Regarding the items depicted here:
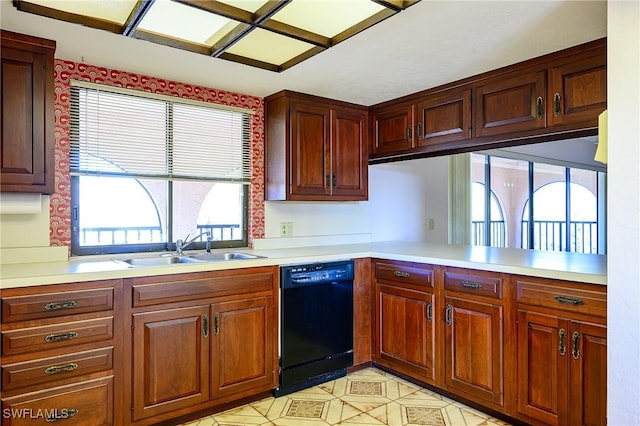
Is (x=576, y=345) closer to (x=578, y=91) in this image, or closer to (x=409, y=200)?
(x=578, y=91)

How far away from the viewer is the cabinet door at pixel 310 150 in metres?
3.09

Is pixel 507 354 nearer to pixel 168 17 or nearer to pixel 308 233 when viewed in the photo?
pixel 308 233

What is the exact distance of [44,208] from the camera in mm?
2391

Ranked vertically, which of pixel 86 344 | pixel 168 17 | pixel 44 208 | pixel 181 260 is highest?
pixel 168 17

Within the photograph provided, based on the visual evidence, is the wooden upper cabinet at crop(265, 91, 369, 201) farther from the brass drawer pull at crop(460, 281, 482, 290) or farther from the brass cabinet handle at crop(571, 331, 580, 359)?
the brass cabinet handle at crop(571, 331, 580, 359)

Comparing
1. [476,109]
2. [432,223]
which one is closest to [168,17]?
[476,109]

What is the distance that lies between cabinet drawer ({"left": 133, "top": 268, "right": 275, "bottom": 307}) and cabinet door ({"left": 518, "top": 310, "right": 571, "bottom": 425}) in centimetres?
149

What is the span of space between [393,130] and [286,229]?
1173 millimetres

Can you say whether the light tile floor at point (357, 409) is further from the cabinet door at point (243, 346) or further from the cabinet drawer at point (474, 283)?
the cabinet drawer at point (474, 283)

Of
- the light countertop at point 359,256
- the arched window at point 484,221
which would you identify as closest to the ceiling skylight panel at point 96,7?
the light countertop at point 359,256

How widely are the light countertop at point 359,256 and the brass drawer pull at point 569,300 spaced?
97 mm

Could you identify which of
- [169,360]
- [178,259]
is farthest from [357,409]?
[178,259]

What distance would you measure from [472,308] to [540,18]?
1.57 meters

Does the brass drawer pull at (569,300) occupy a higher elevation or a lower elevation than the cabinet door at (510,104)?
lower
